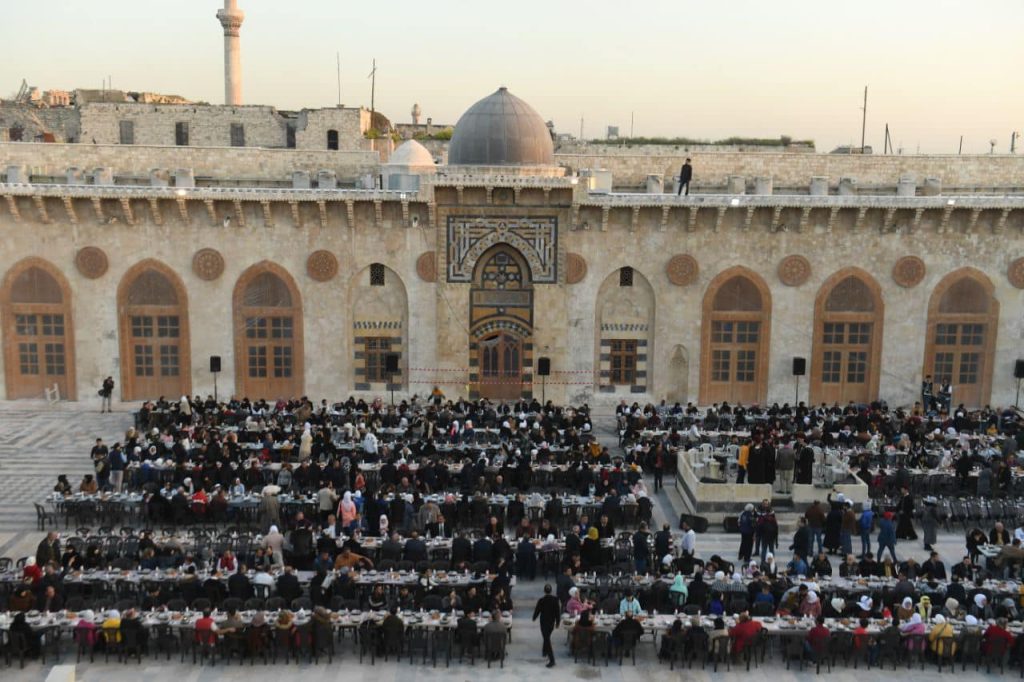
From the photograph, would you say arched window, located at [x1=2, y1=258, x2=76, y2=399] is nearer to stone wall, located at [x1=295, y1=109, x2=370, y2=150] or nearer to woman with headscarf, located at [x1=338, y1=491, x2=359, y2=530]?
stone wall, located at [x1=295, y1=109, x2=370, y2=150]

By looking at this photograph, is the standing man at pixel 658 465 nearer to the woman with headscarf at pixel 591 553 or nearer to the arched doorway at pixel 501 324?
the woman with headscarf at pixel 591 553

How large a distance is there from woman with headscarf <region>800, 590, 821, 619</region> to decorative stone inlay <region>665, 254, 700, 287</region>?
45.8ft

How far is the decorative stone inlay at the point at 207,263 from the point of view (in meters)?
25.0

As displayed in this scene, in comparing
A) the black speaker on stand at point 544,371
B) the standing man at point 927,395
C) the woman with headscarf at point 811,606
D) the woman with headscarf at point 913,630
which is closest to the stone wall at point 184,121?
the black speaker on stand at point 544,371

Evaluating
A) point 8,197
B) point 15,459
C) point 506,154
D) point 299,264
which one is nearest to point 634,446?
point 506,154

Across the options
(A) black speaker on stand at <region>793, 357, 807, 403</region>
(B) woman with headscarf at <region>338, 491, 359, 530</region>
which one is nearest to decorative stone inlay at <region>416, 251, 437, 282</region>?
(A) black speaker on stand at <region>793, 357, 807, 403</region>

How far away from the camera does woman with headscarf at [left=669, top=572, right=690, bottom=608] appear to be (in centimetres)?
1248

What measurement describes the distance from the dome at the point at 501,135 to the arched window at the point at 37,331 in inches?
441

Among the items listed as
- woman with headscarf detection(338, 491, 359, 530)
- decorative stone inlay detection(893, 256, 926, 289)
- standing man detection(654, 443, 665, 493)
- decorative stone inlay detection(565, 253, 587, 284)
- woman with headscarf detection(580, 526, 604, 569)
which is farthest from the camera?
decorative stone inlay detection(893, 256, 926, 289)

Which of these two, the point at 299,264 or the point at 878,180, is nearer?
the point at 299,264

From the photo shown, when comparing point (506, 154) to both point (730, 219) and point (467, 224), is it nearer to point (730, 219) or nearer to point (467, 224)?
point (467, 224)

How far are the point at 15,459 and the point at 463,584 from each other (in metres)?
13.0

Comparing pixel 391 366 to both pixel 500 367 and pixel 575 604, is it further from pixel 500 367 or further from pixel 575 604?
pixel 575 604

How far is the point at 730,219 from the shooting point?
2495 centimetres
